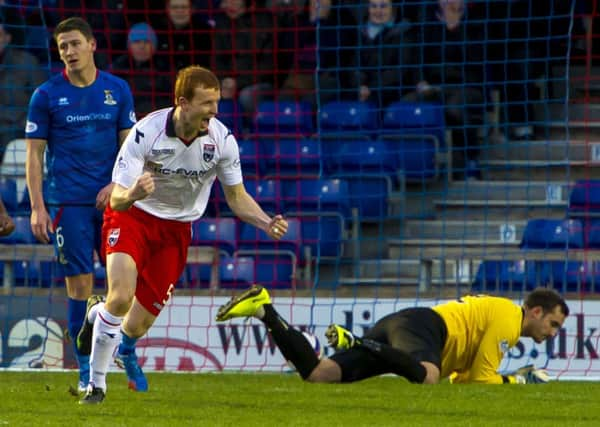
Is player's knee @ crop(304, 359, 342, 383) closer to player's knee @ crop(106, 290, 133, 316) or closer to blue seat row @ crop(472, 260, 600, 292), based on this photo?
player's knee @ crop(106, 290, 133, 316)

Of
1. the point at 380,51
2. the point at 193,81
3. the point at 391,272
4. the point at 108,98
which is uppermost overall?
the point at 380,51

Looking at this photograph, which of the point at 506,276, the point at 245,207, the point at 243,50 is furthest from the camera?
the point at 243,50

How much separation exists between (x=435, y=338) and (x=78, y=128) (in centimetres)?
277

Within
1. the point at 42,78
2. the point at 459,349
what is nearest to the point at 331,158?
the point at 42,78

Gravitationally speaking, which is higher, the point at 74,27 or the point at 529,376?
the point at 74,27

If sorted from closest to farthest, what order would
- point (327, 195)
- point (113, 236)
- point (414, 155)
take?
point (113, 236)
point (327, 195)
point (414, 155)

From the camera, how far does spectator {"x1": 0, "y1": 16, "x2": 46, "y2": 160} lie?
14880 millimetres

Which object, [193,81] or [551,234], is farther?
[551,234]

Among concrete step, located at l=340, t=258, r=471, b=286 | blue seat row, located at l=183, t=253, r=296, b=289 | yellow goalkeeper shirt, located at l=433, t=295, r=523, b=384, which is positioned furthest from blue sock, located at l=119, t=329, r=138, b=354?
concrete step, located at l=340, t=258, r=471, b=286

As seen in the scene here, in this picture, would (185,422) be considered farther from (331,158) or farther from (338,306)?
(331,158)

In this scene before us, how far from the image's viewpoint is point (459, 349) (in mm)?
10367

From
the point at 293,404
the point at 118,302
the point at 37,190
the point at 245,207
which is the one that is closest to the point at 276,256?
the point at 37,190

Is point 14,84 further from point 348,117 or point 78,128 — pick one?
point 78,128

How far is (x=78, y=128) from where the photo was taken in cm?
959
